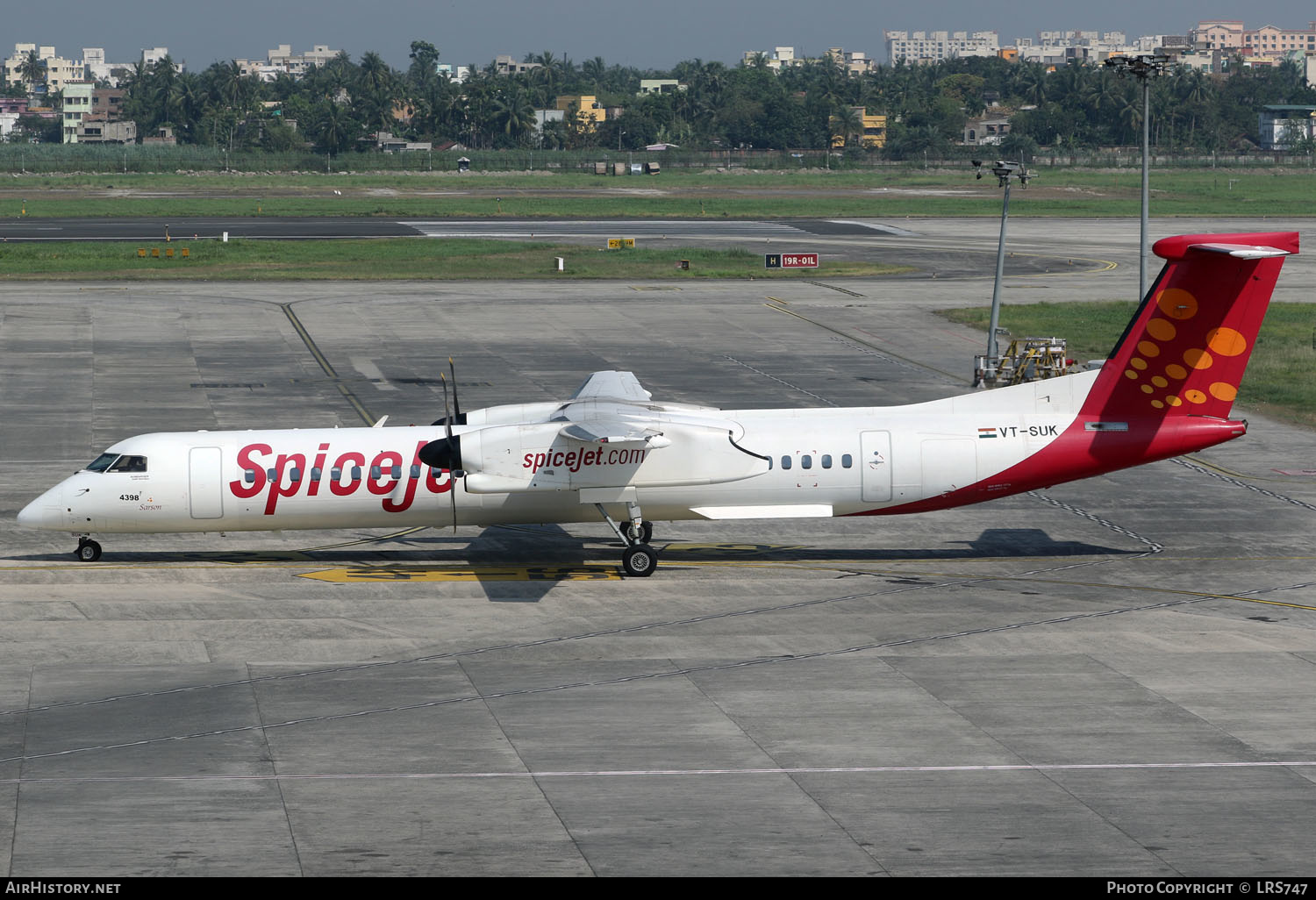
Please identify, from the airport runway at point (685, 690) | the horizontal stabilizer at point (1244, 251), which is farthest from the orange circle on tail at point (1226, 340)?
the airport runway at point (685, 690)

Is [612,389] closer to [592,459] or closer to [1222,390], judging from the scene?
[592,459]

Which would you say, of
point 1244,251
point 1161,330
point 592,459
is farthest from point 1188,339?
point 592,459

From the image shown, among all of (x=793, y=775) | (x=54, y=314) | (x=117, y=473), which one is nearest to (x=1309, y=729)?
(x=793, y=775)

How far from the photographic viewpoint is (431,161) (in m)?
184

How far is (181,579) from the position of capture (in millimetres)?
29594

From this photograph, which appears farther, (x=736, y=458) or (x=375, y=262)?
Answer: (x=375, y=262)

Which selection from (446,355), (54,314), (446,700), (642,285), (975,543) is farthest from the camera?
(642,285)

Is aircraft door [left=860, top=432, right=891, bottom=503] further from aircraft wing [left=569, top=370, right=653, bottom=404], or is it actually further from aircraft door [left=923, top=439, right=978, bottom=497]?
aircraft wing [left=569, top=370, right=653, bottom=404]

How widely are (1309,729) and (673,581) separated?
12.5 meters

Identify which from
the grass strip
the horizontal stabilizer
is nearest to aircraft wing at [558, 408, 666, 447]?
the horizontal stabilizer

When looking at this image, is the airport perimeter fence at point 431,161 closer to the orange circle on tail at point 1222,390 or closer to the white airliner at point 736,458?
the white airliner at point 736,458

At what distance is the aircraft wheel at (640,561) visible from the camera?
29.7 metres

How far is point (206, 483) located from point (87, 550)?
341cm

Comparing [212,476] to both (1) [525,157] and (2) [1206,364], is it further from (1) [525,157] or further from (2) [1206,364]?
(1) [525,157]
